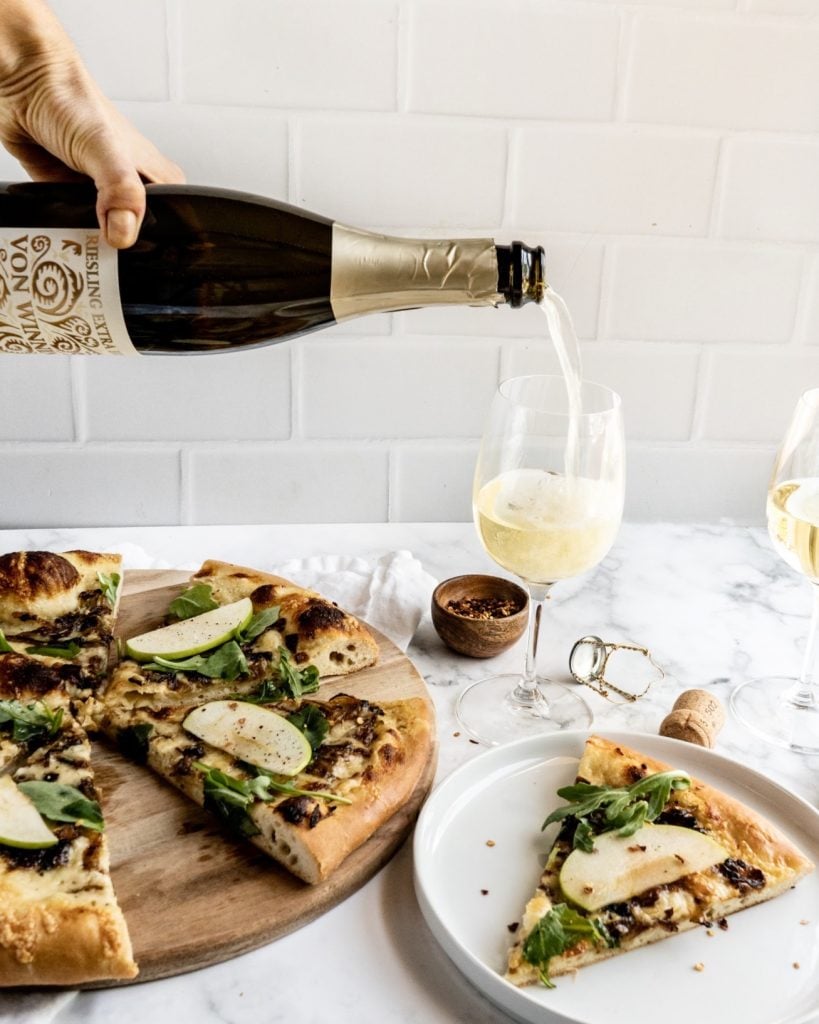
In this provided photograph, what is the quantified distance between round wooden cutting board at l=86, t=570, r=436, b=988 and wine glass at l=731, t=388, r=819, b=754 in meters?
0.44

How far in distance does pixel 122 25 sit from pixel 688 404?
3.55ft

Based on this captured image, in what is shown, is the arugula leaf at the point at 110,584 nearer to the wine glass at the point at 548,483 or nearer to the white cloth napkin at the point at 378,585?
the white cloth napkin at the point at 378,585

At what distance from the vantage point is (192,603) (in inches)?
56.4

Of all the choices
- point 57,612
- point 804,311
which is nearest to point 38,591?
point 57,612

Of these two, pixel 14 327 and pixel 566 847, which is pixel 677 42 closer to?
pixel 14 327

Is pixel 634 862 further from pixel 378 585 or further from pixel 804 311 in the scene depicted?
pixel 804 311

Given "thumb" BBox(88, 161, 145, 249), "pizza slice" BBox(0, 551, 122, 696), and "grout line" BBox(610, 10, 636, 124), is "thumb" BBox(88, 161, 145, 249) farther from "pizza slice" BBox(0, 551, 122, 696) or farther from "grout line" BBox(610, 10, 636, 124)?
"grout line" BBox(610, 10, 636, 124)

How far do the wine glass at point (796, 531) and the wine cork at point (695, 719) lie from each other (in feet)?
0.26

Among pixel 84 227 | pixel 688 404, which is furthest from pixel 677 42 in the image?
pixel 84 227

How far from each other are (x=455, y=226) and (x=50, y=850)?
1108 millimetres

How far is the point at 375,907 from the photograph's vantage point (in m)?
1.02

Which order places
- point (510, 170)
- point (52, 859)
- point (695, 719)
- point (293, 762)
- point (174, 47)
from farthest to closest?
point (510, 170), point (174, 47), point (695, 719), point (293, 762), point (52, 859)

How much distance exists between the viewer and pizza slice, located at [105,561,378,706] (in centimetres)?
129

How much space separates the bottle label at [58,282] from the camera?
1.19 meters
